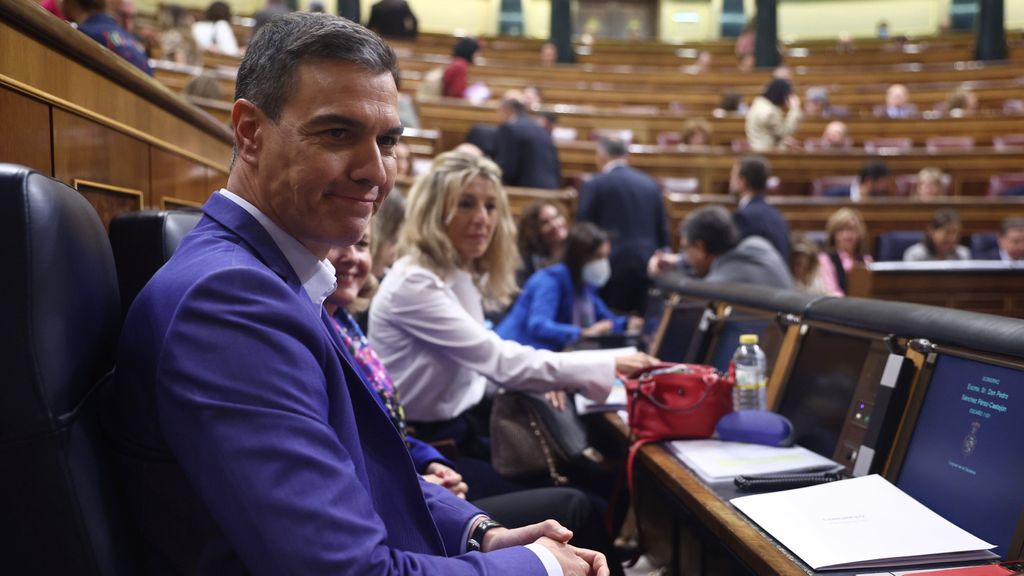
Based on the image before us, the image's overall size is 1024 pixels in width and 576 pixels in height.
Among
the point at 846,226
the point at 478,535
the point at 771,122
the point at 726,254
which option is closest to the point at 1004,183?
the point at 771,122

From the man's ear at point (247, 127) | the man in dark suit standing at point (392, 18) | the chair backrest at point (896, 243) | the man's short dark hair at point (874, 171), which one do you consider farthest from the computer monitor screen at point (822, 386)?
the man in dark suit standing at point (392, 18)

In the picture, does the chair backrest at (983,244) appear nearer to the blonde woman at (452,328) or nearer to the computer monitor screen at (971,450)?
the blonde woman at (452,328)

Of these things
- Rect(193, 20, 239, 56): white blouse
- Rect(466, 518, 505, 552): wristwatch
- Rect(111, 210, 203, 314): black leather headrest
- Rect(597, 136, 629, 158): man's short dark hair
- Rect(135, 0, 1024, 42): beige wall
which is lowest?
Rect(466, 518, 505, 552): wristwatch

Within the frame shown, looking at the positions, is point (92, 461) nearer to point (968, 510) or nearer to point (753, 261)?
point (968, 510)

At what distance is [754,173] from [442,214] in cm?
260

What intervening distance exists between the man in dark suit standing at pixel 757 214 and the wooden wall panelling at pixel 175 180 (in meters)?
2.93

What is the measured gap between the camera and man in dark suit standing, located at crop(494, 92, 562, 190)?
5094 millimetres

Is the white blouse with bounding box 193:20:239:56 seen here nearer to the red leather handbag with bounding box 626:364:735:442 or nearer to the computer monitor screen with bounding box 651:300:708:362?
the computer monitor screen with bounding box 651:300:708:362

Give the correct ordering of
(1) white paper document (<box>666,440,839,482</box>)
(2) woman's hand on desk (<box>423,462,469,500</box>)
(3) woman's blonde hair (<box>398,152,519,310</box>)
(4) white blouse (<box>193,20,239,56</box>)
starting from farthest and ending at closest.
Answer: (4) white blouse (<box>193,20,239,56</box>) → (3) woman's blonde hair (<box>398,152,519,310</box>) → (2) woman's hand on desk (<box>423,462,469,500</box>) → (1) white paper document (<box>666,440,839,482</box>)

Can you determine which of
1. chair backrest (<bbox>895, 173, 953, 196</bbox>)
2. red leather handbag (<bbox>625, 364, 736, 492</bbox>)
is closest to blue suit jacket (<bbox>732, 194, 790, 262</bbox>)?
red leather handbag (<bbox>625, 364, 736, 492</bbox>)

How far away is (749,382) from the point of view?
173 centimetres

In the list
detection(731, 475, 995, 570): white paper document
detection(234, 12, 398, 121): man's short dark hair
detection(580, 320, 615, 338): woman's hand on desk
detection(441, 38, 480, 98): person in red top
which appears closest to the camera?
detection(234, 12, 398, 121): man's short dark hair

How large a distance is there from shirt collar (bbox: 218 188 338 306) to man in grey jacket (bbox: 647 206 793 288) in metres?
2.30

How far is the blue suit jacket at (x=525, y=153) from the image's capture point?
200 inches
